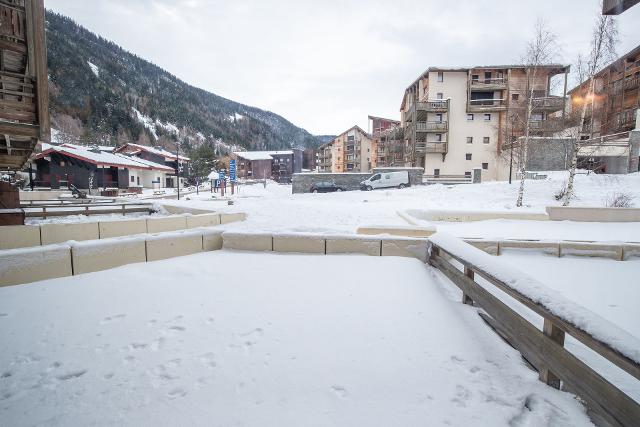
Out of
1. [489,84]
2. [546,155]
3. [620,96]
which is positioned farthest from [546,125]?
[620,96]

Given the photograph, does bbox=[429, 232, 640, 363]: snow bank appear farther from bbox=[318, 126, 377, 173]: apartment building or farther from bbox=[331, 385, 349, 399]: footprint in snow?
bbox=[318, 126, 377, 173]: apartment building

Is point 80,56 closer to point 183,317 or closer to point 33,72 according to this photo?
point 33,72

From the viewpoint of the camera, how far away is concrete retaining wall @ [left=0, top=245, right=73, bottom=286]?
3.96 metres

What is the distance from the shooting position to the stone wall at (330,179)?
30062 mm

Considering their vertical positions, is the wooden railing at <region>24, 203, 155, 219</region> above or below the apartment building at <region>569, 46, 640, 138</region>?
below

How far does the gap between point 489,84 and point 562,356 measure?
42.3 m

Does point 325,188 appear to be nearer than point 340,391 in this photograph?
No

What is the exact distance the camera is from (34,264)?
4.12 metres

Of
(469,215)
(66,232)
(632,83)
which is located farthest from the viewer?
(632,83)

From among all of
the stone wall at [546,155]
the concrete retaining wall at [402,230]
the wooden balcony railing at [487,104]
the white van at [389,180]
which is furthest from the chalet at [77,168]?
the stone wall at [546,155]

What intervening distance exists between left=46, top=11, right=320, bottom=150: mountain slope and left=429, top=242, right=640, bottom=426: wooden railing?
260ft

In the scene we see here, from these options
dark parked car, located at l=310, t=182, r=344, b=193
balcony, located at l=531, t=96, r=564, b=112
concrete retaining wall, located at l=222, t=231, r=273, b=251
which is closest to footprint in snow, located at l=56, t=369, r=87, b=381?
concrete retaining wall, located at l=222, t=231, r=273, b=251

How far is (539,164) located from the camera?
2931 cm

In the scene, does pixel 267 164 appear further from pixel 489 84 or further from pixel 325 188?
pixel 489 84
